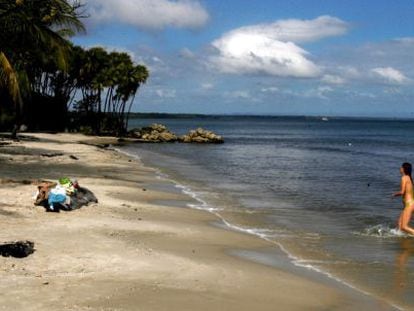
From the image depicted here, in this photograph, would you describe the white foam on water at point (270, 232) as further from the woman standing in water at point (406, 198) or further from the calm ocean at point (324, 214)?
the woman standing in water at point (406, 198)

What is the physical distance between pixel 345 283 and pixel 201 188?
609 inches

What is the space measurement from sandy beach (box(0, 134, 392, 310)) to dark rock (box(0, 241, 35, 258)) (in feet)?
0.48

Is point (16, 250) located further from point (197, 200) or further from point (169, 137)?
point (169, 137)

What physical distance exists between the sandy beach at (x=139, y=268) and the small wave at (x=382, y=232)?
346 centimetres

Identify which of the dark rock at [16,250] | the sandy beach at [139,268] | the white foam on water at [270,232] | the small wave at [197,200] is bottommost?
the small wave at [197,200]

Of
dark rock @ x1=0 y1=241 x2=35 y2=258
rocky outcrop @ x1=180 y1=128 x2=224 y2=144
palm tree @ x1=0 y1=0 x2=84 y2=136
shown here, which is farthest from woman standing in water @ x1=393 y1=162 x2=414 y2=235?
rocky outcrop @ x1=180 y1=128 x2=224 y2=144

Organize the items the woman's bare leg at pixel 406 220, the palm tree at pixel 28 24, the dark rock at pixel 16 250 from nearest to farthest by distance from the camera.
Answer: the dark rock at pixel 16 250
the woman's bare leg at pixel 406 220
the palm tree at pixel 28 24

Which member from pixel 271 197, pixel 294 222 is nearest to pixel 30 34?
pixel 271 197

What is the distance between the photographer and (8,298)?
7.21 m

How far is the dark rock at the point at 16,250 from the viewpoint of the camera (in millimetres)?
9109

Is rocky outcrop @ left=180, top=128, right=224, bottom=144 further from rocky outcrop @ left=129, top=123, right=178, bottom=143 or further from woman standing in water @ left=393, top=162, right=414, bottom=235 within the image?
woman standing in water @ left=393, top=162, right=414, bottom=235

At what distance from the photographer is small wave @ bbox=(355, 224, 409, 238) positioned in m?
14.8

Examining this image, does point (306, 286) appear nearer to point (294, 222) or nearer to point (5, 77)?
point (294, 222)

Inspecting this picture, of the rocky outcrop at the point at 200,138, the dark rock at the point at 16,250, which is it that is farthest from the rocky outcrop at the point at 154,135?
the dark rock at the point at 16,250
